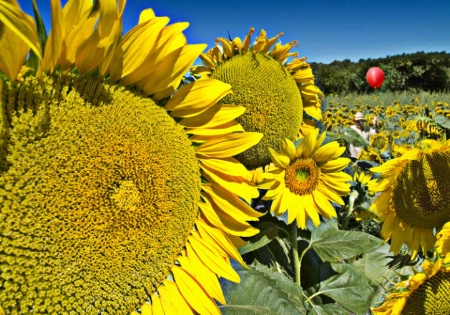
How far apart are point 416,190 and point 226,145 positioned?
1671 millimetres

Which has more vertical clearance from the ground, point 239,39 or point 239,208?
point 239,39

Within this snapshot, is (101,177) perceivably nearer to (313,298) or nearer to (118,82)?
(118,82)

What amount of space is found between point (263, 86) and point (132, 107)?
84cm

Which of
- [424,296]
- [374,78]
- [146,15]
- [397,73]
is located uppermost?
[397,73]

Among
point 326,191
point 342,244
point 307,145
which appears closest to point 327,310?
point 342,244

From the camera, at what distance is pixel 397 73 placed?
32.0 m

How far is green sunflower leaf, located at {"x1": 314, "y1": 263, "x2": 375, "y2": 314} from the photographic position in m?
2.21

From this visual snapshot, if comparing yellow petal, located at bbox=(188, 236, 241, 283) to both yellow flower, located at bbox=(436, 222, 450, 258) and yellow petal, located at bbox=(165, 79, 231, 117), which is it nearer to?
yellow petal, located at bbox=(165, 79, 231, 117)

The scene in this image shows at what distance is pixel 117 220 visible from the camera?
94cm

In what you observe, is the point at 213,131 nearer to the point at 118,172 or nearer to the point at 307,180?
the point at 118,172

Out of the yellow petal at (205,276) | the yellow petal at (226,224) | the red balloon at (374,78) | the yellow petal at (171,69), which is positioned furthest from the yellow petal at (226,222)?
the red balloon at (374,78)

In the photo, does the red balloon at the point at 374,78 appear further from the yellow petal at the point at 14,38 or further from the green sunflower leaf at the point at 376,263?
the yellow petal at the point at 14,38

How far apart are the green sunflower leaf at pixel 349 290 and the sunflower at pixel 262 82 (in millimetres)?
832

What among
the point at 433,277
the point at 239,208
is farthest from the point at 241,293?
the point at 433,277
